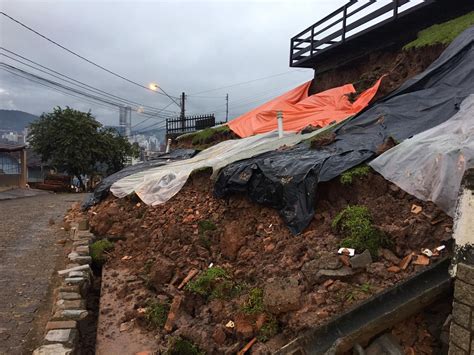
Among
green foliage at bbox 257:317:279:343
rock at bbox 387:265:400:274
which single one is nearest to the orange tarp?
rock at bbox 387:265:400:274

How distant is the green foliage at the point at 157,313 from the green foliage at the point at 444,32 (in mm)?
8081

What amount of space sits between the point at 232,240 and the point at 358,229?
1.95 metres

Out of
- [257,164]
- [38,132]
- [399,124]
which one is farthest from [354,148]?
[38,132]

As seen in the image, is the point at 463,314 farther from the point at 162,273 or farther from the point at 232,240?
the point at 162,273

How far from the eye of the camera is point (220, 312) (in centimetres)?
371

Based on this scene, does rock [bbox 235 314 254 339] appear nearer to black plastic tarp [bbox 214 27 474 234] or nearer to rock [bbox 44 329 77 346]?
black plastic tarp [bbox 214 27 474 234]

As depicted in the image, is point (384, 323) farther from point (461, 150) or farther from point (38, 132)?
point (38, 132)

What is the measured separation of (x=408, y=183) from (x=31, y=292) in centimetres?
551

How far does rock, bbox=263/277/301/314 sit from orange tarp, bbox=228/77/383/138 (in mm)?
5536

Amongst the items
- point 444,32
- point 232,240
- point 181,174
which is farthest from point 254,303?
point 444,32

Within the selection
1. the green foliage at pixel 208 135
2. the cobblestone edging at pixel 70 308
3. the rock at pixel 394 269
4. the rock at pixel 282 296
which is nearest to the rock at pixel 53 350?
the cobblestone edging at pixel 70 308

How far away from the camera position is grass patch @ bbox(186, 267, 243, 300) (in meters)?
3.98

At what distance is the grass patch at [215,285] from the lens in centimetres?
398

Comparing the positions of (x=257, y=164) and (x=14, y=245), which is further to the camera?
(x=14, y=245)
